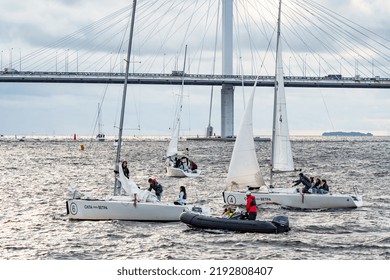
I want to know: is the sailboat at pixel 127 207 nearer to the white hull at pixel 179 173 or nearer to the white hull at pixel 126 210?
the white hull at pixel 126 210

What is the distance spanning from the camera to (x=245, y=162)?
103 ft

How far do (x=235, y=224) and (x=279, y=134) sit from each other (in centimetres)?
1078

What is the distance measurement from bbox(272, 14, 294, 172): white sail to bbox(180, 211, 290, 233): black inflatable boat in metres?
9.49

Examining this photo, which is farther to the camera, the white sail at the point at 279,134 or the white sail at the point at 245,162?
the white sail at the point at 279,134

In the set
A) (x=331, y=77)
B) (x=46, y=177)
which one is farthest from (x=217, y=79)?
(x=46, y=177)

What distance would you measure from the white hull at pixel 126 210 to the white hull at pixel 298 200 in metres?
5.21

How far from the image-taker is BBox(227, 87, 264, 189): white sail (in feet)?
102

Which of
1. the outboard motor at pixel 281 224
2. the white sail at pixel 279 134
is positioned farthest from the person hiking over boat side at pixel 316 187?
the outboard motor at pixel 281 224

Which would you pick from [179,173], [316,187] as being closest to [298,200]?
[316,187]

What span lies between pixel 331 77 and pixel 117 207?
4194 inches

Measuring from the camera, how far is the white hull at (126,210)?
26.7 metres

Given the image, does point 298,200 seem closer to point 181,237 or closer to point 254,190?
point 254,190

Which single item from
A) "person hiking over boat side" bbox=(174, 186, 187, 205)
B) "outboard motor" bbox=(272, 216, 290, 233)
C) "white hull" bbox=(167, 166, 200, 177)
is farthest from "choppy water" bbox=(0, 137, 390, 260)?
"white hull" bbox=(167, 166, 200, 177)

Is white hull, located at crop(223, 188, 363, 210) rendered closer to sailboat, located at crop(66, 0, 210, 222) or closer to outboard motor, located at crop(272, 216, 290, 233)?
sailboat, located at crop(66, 0, 210, 222)
